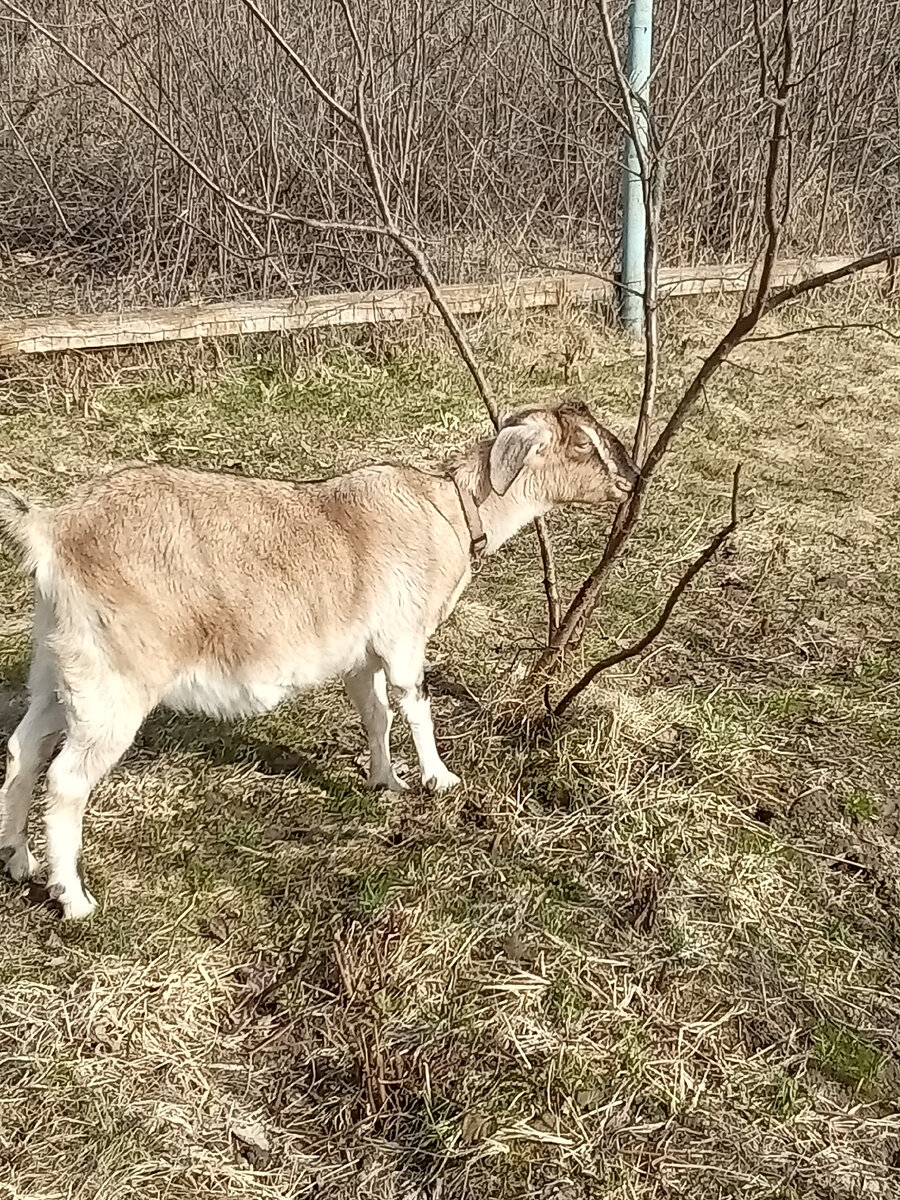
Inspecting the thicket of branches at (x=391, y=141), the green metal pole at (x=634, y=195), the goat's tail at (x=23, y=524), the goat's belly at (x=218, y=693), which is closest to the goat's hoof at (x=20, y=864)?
the goat's belly at (x=218, y=693)

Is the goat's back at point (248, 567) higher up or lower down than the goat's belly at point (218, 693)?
higher up

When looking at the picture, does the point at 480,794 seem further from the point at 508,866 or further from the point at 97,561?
the point at 97,561

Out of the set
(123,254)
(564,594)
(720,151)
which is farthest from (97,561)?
(720,151)

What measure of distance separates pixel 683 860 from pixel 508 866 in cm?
53

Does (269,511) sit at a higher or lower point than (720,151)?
lower

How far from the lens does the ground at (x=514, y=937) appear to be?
272cm

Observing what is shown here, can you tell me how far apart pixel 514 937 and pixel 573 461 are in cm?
156

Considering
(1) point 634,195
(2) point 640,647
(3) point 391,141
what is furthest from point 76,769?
(1) point 634,195

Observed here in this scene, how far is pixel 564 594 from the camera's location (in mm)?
4992

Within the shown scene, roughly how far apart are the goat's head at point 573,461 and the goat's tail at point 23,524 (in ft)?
4.64

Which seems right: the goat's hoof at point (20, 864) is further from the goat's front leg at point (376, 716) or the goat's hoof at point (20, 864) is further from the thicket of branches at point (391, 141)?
the thicket of branches at point (391, 141)

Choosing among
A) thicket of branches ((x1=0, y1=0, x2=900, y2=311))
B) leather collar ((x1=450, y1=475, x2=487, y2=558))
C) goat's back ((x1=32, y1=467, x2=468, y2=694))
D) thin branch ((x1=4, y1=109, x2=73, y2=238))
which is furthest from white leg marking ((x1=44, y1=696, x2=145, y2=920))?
thin branch ((x1=4, y1=109, x2=73, y2=238))

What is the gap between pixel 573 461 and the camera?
3.88 metres

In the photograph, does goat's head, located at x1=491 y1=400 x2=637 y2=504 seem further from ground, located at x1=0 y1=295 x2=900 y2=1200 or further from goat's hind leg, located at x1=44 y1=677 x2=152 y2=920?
goat's hind leg, located at x1=44 y1=677 x2=152 y2=920
